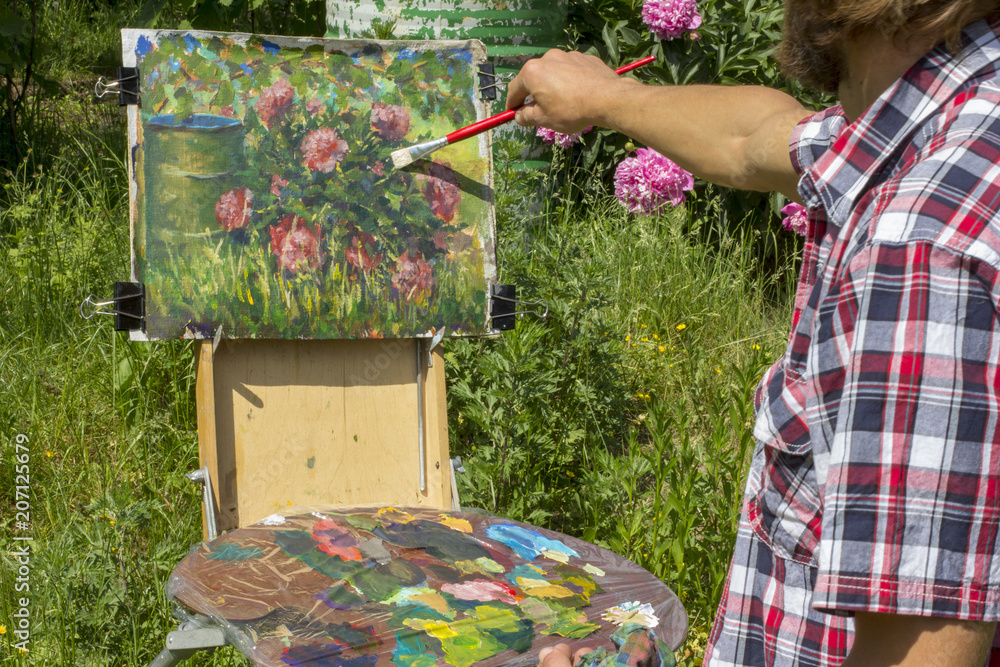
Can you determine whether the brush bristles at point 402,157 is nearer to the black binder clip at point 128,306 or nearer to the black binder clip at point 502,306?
the black binder clip at point 502,306

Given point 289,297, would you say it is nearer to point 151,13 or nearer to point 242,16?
point 151,13

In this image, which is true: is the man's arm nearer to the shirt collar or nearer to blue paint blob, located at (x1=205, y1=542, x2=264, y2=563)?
the shirt collar

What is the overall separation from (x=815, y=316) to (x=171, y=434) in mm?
2245

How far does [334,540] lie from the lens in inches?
68.3

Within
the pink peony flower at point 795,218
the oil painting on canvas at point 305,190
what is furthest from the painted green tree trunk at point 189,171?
the pink peony flower at point 795,218

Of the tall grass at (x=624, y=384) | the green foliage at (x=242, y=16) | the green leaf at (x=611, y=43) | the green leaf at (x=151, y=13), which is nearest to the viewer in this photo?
the tall grass at (x=624, y=384)

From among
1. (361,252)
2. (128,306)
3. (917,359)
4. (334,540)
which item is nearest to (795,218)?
(361,252)

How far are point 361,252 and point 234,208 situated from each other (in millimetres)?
281

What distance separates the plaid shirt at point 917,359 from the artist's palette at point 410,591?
84 cm

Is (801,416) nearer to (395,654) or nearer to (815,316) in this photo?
(815,316)

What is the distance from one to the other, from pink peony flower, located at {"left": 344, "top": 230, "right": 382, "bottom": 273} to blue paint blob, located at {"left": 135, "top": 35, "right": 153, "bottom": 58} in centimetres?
56

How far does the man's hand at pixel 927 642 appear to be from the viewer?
70 centimetres

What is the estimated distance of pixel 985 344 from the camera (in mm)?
664

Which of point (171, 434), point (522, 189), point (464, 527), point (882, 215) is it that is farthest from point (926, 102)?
point (522, 189)
